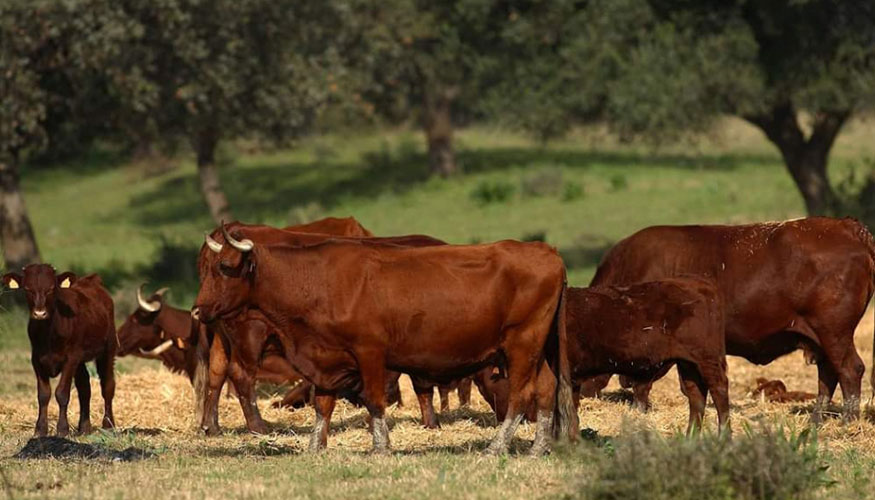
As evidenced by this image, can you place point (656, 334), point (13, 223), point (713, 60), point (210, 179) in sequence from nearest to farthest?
point (656, 334), point (713, 60), point (13, 223), point (210, 179)

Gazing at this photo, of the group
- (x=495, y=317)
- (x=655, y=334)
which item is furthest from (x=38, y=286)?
(x=655, y=334)

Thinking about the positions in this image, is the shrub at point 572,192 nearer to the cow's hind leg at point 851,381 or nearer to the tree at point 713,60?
the tree at point 713,60

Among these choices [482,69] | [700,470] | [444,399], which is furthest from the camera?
[482,69]

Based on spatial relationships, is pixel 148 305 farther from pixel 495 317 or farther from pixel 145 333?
pixel 495 317

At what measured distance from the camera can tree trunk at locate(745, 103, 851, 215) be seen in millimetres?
25328

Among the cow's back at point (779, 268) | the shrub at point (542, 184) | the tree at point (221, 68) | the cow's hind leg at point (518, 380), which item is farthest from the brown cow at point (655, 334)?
the shrub at point (542, 184)

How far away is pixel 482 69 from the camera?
26828 millimetres

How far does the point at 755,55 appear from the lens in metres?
23.6

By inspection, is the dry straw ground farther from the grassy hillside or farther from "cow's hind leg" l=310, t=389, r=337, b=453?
the grassy hillside

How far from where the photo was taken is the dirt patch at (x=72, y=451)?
34.0ft

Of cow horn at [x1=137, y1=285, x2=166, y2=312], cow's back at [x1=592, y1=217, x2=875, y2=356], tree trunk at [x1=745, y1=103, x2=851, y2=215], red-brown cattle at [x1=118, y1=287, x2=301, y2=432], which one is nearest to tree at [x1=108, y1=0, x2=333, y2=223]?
red-brown cattle at [x1=118, y1=287, x2=301, y2=432]

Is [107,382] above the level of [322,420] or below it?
below

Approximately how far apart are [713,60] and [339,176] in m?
22.4

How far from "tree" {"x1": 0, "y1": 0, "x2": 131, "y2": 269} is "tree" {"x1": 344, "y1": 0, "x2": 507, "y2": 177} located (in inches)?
225
